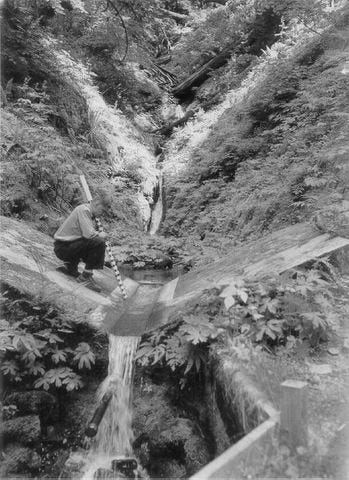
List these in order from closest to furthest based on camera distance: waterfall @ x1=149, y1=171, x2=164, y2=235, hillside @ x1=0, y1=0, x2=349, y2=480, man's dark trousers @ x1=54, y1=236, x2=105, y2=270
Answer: hillside @ x1=0, y1=0, x2=349, y2=480 → man's dark trousers @ x1=54, y1=236, x2=105, y2=270 → waterfall @ x1=149, y1=171, x2=164, y2=235

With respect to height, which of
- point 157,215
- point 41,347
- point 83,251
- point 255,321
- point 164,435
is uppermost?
point 255,321

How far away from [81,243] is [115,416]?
2804 millimetres

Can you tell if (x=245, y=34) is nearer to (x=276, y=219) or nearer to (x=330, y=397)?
(x=276, y=219)

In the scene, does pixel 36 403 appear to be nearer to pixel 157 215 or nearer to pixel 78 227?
pixel 78 227

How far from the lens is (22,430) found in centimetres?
450

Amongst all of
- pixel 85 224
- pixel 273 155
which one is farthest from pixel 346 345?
pixel 273 155

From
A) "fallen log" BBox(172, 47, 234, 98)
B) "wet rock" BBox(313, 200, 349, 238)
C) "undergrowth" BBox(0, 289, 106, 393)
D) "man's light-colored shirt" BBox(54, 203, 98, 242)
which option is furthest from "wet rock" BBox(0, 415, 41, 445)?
"fallen log" BBox(172, 47, 234, 98)

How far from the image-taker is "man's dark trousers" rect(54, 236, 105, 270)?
6559mm

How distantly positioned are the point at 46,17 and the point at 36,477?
43.7ft

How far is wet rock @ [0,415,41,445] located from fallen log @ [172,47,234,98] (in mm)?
17901

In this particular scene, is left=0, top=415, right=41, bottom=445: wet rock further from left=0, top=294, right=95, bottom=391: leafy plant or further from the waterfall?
the waterfall

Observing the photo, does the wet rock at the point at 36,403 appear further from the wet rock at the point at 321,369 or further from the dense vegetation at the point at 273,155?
the dense vegetation at the point at 273,155

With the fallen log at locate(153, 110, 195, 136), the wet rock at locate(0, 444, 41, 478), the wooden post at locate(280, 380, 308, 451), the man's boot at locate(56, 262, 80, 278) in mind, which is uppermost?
the fallen log at locate(153, 110, 195, 136)

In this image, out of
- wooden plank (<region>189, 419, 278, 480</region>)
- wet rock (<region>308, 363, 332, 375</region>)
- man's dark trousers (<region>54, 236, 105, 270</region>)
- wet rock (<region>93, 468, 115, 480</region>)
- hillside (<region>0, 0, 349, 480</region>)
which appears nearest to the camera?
wooden plank (<region>189, 419, 278, 480</region>)
